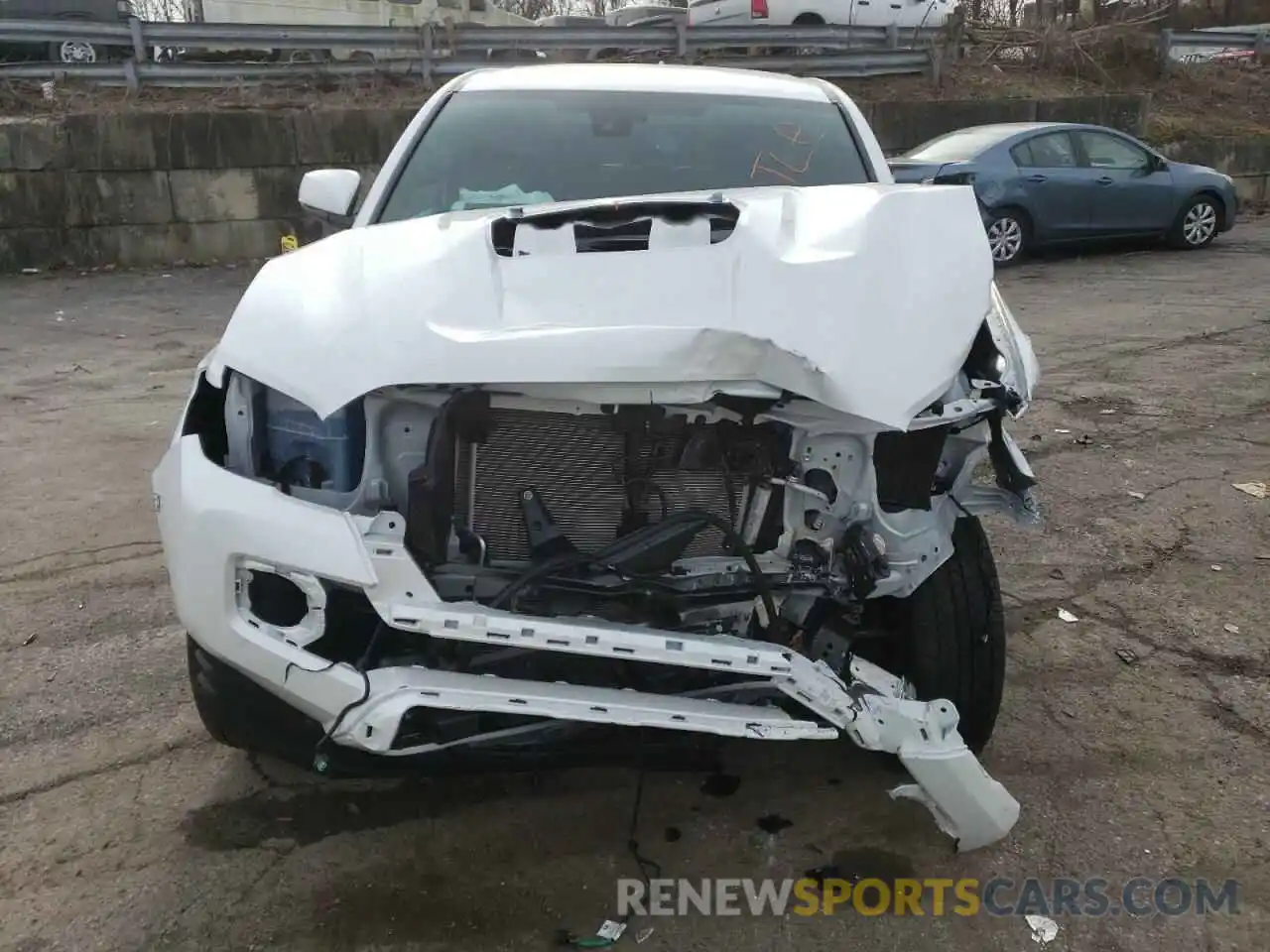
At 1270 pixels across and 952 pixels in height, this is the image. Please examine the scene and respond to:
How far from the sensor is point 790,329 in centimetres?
199

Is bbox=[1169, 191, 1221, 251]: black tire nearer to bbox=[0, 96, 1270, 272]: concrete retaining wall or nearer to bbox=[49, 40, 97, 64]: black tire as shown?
bbox=[0, 96, 1270, 272]: concrete retaining wall

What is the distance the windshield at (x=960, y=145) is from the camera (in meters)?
9.61

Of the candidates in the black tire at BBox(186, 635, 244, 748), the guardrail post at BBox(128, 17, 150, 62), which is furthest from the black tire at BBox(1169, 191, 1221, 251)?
the guardrail post at BBox(128, 17, 150, 62)

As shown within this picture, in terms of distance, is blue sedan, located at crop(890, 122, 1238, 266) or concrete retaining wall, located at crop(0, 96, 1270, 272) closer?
blue sedan, located at crop(890, 122, 1238, 266)

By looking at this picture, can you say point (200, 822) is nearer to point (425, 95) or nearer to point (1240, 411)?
point (1240, 411)

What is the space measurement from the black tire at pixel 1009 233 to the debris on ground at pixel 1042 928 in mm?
8734

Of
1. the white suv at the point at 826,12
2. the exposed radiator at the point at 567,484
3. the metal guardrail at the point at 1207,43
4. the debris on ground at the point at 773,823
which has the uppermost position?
the white suv at the point at 826,12

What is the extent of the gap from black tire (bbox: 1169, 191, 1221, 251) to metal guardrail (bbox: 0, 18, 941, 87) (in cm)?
431

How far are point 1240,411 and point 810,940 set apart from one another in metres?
4.84

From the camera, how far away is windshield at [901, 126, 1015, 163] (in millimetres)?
9609

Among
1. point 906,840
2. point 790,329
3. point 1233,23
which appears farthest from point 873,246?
point 1233,23

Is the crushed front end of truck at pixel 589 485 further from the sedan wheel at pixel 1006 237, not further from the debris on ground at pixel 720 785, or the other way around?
the sedan wheel at pixel 1006 237

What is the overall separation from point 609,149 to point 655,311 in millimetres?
1530

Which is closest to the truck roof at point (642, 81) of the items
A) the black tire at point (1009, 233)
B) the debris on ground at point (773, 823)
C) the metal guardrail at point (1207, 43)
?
the debris on ground at point (773, 823)
